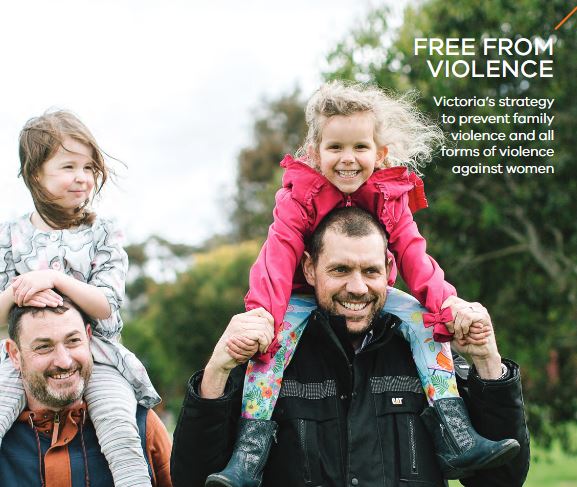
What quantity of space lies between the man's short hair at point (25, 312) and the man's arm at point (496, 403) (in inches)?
68.9

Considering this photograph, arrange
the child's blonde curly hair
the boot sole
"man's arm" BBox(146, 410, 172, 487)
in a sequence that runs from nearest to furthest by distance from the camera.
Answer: the boot sole < "man's arm" BBox(146, 410, 172, 487) < the child's blonde curly hair

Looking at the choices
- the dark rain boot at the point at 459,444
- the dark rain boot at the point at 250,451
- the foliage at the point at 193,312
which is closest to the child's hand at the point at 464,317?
the dark rain boot at the point at 459,444

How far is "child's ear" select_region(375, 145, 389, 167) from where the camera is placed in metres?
4.65

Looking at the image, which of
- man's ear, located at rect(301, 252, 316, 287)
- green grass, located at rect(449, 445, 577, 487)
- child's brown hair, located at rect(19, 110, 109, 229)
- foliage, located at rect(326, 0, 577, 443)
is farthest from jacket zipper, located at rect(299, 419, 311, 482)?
green grass, located at rect(449, 445, 577, 487)

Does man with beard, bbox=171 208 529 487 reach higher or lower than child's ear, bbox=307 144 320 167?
lower

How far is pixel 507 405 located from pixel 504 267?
9.30m

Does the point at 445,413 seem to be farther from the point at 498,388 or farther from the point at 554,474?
the point at 554,474

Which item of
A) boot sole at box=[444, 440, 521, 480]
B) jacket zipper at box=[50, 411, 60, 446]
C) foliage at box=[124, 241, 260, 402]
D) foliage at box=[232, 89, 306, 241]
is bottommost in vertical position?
boot sole at box=[444, 440, 521, 480]

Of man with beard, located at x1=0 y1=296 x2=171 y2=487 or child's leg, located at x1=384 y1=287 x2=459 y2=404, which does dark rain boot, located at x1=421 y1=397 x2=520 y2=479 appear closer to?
child's leg, located at x1=384 y1=287 x2=459 y2=404

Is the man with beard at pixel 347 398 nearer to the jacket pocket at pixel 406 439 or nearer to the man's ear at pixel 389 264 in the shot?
the jacket pocket at pixel 406 439

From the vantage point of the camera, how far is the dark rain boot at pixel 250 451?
374cm

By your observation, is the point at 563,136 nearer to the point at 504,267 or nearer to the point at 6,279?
the point at 504,267

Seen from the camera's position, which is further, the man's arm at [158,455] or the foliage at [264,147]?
the foliage at [264,147]

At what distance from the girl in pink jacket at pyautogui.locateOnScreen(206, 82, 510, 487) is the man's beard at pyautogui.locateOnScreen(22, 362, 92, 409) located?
0.76 m
